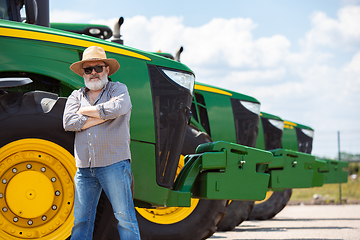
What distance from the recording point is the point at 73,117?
3.49 m

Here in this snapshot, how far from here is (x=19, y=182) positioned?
3.63m

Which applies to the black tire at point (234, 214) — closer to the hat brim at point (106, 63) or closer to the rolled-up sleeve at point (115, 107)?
the hat brim at point (106, 63)

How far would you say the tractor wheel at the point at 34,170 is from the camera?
142 inches

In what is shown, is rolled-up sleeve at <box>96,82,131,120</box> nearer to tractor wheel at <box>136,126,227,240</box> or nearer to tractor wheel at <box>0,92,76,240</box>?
tractor wheel at <box>0,92,76,240</box>

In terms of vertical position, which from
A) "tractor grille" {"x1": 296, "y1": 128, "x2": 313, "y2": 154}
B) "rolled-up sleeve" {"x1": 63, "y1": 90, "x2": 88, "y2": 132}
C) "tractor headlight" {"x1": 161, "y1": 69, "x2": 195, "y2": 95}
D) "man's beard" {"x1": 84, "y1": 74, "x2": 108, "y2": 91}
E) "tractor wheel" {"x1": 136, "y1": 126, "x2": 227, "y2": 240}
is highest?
"tractor headlight" {"x1": 161, "y1": 69, "x2": 195, "y2": 95}

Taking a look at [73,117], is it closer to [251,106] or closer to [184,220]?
[184,220]

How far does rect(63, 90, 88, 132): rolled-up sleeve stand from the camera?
3463 mm

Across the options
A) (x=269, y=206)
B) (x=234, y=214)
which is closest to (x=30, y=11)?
(x=234, y=214)

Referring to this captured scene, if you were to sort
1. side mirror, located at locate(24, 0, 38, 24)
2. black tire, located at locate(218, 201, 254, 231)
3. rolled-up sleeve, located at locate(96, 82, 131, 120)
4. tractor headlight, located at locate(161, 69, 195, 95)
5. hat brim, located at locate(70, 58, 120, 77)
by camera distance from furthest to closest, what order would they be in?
1. black tire, located at locate(218, 201, 254, 231)
2. side mirror, located at locate(24, 0, 38, 24)
3. tractor headlight, located at locate(161, 69, 195, 95)
4. hat brim, located at locate(70, 58, 120, 77)
5. rolled-up sleeve, located at locate(96, 82, 131, 120)

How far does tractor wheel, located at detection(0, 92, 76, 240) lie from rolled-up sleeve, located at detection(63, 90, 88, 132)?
0.26 m

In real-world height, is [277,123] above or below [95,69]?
below

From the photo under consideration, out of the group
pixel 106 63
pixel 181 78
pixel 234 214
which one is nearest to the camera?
pixel 106 63

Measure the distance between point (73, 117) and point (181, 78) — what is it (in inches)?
63.7

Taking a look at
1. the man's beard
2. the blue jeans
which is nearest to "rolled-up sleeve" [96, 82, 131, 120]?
the man's beard
